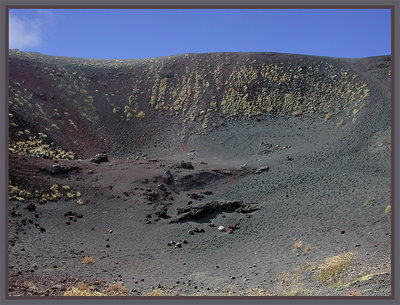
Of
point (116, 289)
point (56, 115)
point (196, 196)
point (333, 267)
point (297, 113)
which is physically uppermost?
point (297, 113)

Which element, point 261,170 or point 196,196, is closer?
point 196,196

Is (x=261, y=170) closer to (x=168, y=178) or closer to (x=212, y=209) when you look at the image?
(x=168, y=178)

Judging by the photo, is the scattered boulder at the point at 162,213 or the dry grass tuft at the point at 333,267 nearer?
the dry grass tuft at the point at 333,267

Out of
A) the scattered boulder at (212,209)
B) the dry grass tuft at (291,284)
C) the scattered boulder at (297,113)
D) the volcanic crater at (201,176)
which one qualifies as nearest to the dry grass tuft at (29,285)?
the volcanic crater at (201,176)

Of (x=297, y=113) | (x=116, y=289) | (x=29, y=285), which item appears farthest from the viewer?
(x=297, y=113)

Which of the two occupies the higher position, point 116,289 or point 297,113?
point 297,113

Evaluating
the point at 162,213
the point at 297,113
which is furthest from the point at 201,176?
the point at 297,113

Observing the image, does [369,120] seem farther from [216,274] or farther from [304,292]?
[304,292]

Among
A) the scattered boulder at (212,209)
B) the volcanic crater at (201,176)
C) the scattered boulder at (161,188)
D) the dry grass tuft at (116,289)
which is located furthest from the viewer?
the scattered boulder at (161,188)

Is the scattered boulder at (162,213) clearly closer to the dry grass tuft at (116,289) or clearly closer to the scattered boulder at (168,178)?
the scattered boulder at (168,178)
